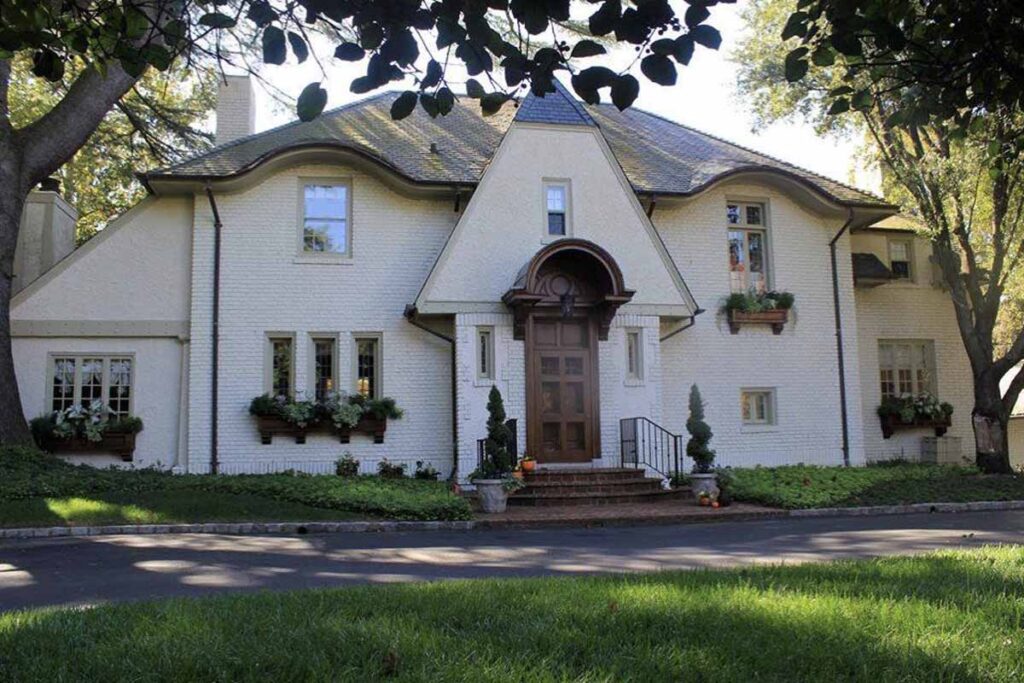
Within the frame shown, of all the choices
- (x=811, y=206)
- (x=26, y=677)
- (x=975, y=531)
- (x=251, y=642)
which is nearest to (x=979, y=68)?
(x=251, y=642)

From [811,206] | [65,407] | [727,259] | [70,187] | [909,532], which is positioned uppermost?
[70,187]

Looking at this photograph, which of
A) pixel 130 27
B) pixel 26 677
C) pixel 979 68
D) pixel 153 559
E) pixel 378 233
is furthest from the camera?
pixel 378 233

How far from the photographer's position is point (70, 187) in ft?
94.1

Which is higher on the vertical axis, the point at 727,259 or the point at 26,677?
the point at 727,259

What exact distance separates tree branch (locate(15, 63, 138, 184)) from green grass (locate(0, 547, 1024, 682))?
1298 cm

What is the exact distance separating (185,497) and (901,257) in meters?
17.4

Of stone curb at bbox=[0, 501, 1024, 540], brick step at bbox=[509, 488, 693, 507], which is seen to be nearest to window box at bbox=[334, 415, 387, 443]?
brick step at bbox=[509, 488, 693, 507]

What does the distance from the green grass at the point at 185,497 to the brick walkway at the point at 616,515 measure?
2.42 ft

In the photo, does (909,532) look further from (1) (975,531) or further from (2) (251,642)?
(2) (251,642)

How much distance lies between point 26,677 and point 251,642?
102cm

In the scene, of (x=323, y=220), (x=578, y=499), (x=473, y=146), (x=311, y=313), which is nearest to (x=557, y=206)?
(x=473, y=146)

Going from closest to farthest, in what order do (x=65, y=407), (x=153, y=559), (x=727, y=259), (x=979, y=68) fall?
(x=979, y=68) < (x=153, y=559) < (x=65, y=407) < (x=727, y=259)

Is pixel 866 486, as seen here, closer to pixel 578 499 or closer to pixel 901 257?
pixel 578 499

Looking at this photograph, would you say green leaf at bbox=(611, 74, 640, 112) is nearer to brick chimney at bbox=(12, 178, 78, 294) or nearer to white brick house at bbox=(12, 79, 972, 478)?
white brick house at bbox=(12, 79, 972, 478)
